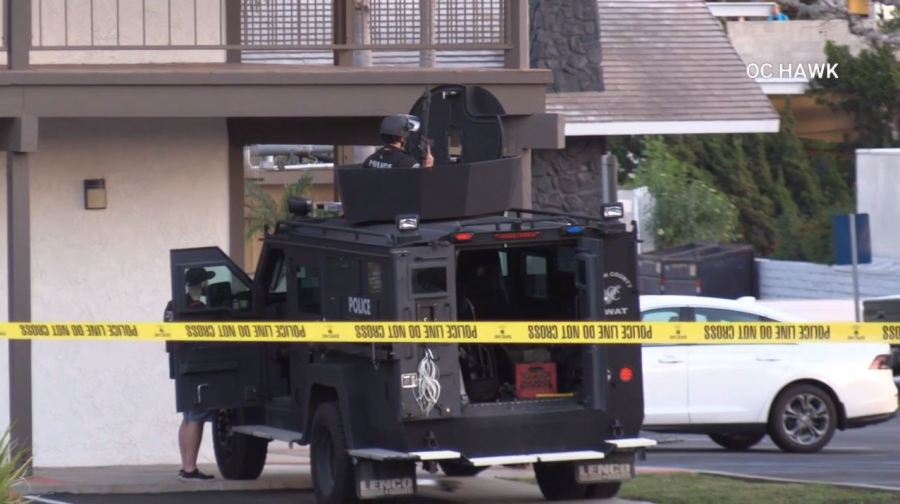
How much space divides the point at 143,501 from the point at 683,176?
2247 cm

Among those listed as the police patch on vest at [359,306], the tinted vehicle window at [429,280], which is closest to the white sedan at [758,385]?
the police patch on vest at [359,306]

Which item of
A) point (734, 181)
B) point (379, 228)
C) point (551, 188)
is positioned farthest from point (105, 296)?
point (734, 181)

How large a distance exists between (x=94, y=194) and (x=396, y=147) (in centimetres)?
320

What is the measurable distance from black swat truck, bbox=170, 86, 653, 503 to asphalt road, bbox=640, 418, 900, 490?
7.14 ft

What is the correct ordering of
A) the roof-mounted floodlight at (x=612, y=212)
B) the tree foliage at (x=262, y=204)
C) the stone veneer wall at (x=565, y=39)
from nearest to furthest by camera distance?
the roof-mounted floodlight at (x=612, y=212) < the stone veneer wall at (x=565, y=39) < the tree foliage at (x=262, y=204)

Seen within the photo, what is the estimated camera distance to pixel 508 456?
9227 millimetres

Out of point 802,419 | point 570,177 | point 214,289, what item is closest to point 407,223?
point 214,289

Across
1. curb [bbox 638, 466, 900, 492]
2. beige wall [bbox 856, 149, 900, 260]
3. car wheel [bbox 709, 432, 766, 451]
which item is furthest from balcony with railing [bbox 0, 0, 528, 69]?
beige wall [bbox 856, 149, 900, 260]

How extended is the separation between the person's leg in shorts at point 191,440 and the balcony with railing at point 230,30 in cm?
278

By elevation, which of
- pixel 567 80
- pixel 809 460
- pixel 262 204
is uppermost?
pixel 567 80

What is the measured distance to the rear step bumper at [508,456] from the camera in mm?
8992

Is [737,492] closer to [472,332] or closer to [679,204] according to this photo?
[472,332]

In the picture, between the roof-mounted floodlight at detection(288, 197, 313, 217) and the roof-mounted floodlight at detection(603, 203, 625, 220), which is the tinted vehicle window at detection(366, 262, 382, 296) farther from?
the roof-mounted floodlight at detection(288, 197, 313, 217)

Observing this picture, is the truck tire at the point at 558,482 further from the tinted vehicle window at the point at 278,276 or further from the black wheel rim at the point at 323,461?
the tinted vehicle window at the point at 278,276
